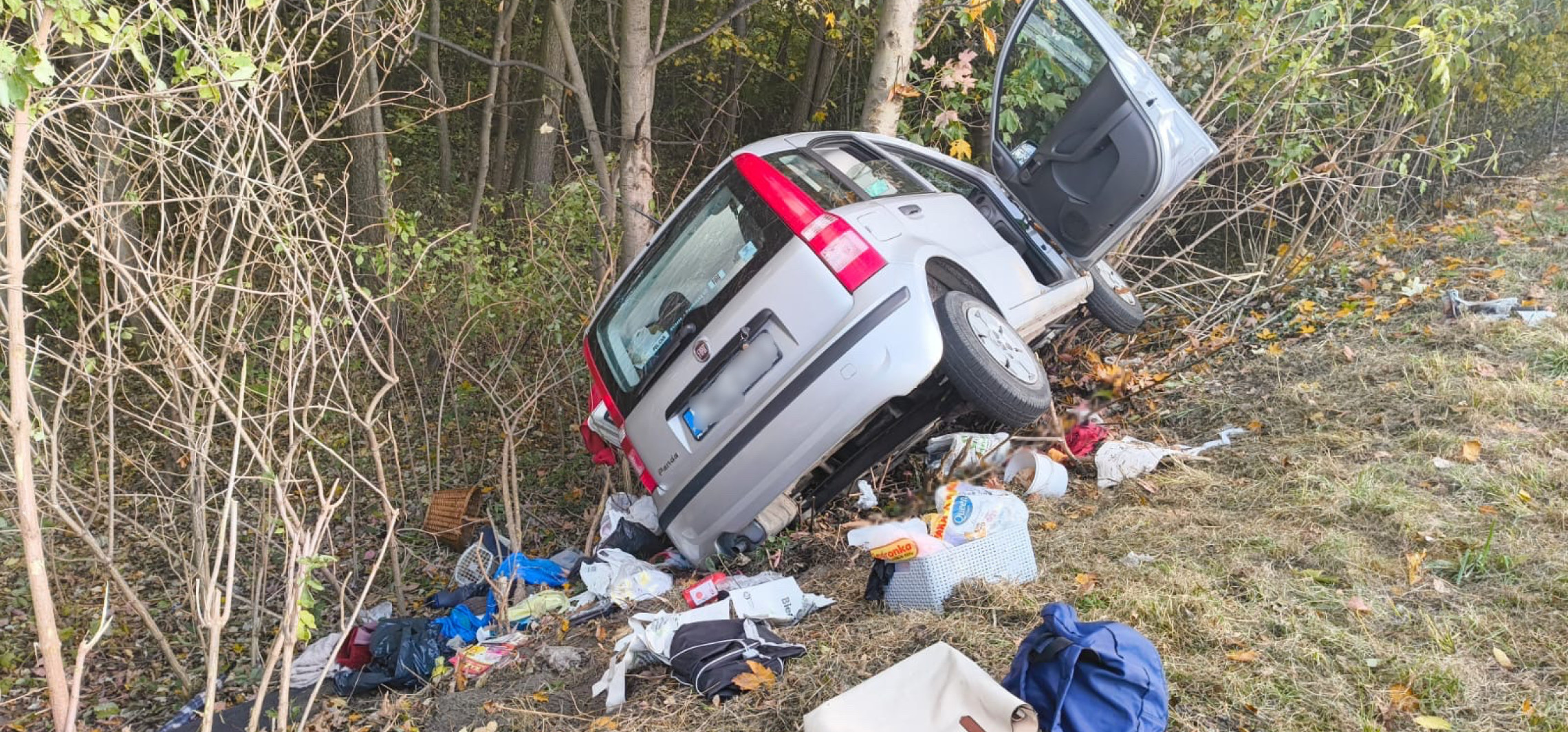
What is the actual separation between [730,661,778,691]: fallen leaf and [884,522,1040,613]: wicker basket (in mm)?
617

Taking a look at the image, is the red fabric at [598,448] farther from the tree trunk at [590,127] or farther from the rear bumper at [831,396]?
the tree trunk at [590,127]

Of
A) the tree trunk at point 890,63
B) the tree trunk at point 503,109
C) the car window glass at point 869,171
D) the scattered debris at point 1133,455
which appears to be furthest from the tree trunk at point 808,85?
the scattered debris at point 1133,455

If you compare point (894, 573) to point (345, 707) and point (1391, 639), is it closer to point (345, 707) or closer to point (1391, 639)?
point (1391, 639)

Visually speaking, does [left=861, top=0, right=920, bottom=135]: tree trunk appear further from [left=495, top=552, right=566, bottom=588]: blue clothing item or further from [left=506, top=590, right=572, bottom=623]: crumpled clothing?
[left=506, top=590, right=572, bottom=623]: crumpled clothing

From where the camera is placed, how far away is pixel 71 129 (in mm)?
3666

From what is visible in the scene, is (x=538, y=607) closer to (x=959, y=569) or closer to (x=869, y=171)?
(x=959, y=569)

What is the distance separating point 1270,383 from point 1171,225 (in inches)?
118

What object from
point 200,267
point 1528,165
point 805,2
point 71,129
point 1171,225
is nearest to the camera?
point 71,129

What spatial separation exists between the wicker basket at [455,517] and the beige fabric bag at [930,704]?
405cm

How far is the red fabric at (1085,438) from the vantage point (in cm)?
506

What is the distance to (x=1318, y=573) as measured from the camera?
335cm

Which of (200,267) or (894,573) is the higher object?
(200,267)

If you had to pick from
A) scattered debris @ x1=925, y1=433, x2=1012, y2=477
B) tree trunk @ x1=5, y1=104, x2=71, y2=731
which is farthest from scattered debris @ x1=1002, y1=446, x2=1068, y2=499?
tree trunk @ x1=5, y1=104, x2=71, y2=731

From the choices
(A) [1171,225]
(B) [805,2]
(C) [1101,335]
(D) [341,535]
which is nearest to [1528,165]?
(A) [1171,225]
